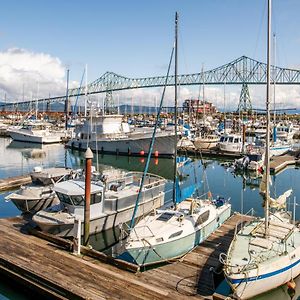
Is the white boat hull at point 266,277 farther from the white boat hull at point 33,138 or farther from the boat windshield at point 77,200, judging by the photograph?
the white boat hull at point 33,138

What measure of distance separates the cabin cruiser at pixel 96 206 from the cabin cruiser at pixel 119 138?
95.6ft

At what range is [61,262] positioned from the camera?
13953 millimetres

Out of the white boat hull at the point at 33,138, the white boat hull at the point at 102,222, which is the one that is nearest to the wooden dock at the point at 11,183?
the white boat hull at the point at 102,222

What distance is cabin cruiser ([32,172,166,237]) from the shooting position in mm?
17531

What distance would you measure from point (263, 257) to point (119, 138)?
44.4m

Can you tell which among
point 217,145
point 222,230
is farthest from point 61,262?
point 217,145

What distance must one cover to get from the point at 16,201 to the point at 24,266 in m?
8.18

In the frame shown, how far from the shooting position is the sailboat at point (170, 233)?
14.2 meters

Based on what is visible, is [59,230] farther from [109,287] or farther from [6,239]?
[109,287]

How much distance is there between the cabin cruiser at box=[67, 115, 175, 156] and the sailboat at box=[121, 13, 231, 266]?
3412 centimetres

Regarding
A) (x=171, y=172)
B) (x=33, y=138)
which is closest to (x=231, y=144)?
(x=171, y=172)

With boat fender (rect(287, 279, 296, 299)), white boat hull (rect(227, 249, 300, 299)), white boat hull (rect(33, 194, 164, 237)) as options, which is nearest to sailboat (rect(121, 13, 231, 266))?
white boat hull (rect(33, 194, 164, 237))

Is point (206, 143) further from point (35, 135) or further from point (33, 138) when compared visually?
point (33, 138)

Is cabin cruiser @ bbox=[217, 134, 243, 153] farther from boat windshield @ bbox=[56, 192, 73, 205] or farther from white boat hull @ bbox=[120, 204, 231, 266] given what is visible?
boat windshield @ bbox=[56, 192, 73, 205]
